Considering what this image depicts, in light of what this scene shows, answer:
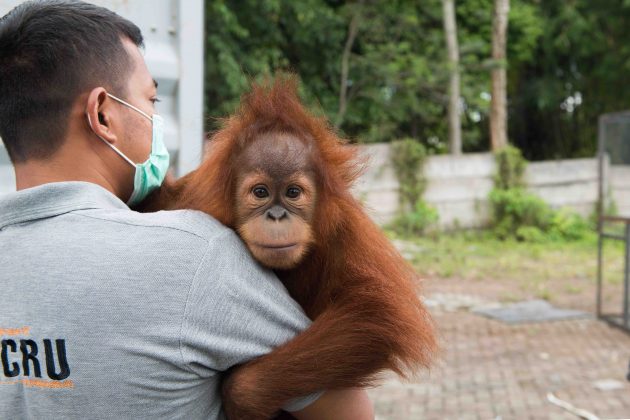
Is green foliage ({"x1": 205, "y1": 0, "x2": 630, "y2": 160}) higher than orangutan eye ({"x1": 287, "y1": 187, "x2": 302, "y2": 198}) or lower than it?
higher

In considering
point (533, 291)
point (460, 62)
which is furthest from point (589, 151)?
point (533, 291)

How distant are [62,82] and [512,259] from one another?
10793 millimetres

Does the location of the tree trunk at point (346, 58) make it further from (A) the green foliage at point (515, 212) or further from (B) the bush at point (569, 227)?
(B) the bush at point (569, 227)

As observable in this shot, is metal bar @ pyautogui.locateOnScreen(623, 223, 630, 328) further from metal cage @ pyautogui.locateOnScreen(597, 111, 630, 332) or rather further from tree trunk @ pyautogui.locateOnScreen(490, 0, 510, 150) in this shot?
tree trunk @ pyautogui.locateOnScreen(490, 0, 510, 150)

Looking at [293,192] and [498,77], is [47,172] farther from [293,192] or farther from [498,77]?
[498,77]

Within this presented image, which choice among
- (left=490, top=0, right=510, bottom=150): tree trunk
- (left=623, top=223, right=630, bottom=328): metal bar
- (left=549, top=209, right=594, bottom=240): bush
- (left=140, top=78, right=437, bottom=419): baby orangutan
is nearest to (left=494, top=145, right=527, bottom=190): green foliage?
(left=549, top=209, right=594, bottom=240): bush

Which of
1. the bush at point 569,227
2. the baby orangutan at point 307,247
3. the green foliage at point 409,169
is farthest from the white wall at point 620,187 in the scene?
the baby orangutan at point 307,247

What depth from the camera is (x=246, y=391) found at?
167 cm

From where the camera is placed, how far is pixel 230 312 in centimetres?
145

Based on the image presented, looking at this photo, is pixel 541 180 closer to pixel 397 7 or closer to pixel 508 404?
pixel 397 7

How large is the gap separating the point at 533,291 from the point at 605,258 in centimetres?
315

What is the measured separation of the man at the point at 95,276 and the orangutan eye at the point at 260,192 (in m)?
0.61

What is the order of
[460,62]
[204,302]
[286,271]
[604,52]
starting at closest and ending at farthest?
[204,302], [286,271], [460,62], [604,52]

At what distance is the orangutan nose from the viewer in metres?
2.17
